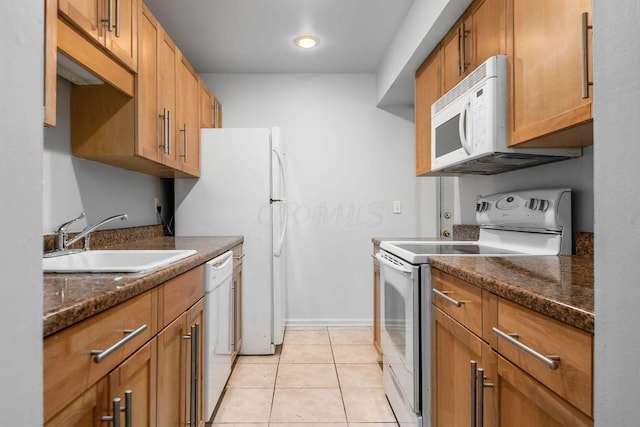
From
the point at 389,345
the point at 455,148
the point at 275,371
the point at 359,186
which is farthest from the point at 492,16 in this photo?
the point at 275,371

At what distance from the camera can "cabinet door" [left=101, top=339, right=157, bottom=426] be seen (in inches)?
36.7

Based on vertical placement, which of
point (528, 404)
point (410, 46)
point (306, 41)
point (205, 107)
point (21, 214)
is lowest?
point (528, 404)

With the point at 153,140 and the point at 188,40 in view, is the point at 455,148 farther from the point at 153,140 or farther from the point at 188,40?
the point at 188,40

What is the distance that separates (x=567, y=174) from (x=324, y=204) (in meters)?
2.14

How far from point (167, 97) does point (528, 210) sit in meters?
2.01

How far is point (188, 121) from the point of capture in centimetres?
253

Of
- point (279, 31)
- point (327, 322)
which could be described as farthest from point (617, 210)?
point (327, 322)

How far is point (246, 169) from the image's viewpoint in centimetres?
277

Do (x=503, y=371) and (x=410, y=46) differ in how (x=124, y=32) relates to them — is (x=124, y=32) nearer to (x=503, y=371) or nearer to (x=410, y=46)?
(x=410, y=46)

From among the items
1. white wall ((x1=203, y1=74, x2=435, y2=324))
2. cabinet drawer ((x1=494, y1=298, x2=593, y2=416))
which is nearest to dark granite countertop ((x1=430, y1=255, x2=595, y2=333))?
cabinet drawer ((x1=494, y1=298, x2=593, y2=416))

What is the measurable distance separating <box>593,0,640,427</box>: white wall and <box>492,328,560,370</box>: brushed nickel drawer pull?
24cm

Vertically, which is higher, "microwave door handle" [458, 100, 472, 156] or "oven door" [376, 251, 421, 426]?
"microwave door handle" [458, 100, 472, 156]

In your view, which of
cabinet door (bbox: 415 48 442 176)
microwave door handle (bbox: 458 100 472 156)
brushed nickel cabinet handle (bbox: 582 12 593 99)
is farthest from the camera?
cabinet door (bbox: 415 48 442 176)

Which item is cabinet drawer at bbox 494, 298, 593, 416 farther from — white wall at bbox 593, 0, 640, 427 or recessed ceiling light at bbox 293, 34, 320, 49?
recessed ceiling light at bbox 293, 34, 320, 49
